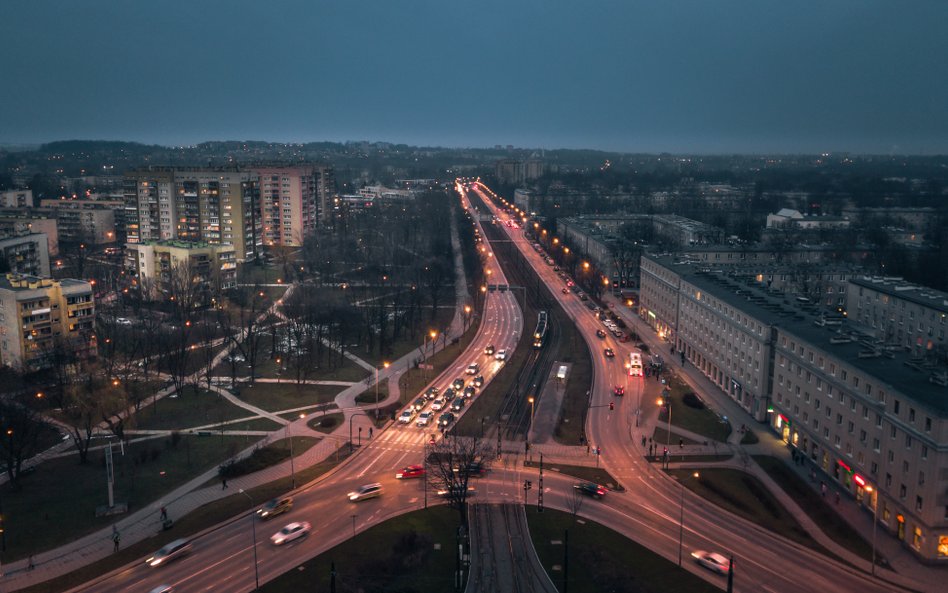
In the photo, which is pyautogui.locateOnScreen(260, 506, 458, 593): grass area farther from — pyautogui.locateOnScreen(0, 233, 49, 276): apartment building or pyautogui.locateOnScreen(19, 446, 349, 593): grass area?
pyautogui.locateOnScreen(0, 233, 49, 276): apartment building

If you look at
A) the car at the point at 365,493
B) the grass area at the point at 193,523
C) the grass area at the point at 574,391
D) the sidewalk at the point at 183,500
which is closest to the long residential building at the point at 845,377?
the grass area at the point at 574,391

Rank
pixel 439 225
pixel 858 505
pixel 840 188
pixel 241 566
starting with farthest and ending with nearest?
1. pixel 840 188
2. pixel 439 225
3. pixel 858 505
4. pixel 241 566

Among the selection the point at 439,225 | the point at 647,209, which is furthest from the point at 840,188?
the point at 439,225

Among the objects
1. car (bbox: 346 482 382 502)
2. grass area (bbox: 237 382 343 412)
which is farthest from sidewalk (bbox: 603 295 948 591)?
grass area (bbox: 237 382 343 412)

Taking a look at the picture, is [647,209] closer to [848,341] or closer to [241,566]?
[848,341]

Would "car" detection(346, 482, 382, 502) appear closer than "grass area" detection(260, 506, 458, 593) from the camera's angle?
No

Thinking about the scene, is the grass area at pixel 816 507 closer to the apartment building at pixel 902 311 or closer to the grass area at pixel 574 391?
the grass area at pixel 574 391

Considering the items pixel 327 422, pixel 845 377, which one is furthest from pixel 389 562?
pixel 845 377
